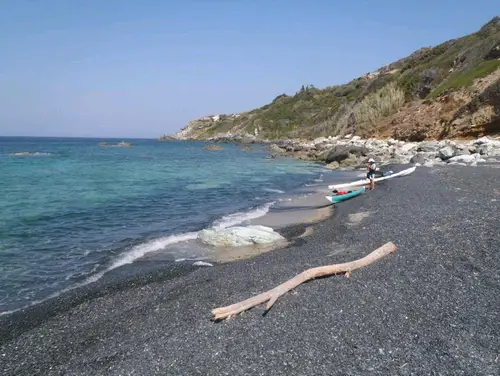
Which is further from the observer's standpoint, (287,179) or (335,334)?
(287,179)

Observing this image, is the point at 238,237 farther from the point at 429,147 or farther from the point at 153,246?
the point at 429,147

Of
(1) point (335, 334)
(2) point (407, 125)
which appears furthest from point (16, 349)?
(2) point (407, 125)

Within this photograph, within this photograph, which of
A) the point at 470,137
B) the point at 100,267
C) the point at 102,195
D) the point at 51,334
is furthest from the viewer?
the point at 470,137

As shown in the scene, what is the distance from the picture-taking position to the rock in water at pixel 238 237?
1399 centimetres

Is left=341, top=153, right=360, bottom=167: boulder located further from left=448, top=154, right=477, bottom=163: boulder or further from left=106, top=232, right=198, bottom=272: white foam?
left=106, top=232, right=198, bottom=272: white foam

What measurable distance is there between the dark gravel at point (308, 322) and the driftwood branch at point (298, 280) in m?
0.18

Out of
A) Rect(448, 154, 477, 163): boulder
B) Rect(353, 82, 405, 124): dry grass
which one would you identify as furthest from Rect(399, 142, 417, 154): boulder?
Rect(353, 82, 405, 124): dry grass

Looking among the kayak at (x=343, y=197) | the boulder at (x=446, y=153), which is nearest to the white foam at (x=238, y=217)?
the kayak at (x=343, y=197)

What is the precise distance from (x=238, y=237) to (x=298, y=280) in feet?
19.5

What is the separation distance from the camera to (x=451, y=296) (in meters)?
7.19

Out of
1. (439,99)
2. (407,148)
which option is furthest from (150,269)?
(439,99)

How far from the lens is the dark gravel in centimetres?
580

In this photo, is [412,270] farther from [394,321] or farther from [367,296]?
[394,321]

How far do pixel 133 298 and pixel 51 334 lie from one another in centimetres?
199
